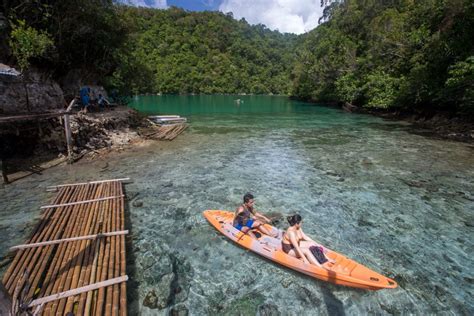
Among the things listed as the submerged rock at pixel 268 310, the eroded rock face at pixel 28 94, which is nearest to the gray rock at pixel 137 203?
the submerged rock at pixel 268 310

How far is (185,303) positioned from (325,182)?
30.5 ft

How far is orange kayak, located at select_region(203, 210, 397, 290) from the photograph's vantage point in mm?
6104

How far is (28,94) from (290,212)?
57.0ft

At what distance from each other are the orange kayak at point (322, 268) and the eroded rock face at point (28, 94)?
1525cm

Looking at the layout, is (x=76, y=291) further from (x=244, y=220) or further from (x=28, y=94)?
(x=28, y=94)

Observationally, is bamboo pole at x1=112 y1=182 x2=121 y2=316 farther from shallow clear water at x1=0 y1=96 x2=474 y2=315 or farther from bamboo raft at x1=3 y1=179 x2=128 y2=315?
shallow clear water at x1=0 y1=96 x2=474 y2=315

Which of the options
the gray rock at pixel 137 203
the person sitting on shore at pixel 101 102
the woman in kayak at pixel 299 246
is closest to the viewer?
the woman in kayak at pixel 299 246

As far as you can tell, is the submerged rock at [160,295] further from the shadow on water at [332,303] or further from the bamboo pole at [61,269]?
the shadow on water at [332,303]

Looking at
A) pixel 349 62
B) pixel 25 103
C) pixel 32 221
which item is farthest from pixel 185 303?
pixel 349 62

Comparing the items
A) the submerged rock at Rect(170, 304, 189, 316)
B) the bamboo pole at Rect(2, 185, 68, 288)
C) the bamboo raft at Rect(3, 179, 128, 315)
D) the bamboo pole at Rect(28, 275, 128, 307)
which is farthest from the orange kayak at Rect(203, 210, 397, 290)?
the bamboo pole at Rect(2, 185, 68, 288)

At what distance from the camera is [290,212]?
34.0ft

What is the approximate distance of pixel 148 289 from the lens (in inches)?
257

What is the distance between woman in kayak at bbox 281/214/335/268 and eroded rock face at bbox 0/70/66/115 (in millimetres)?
16454

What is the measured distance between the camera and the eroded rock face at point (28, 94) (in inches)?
608
